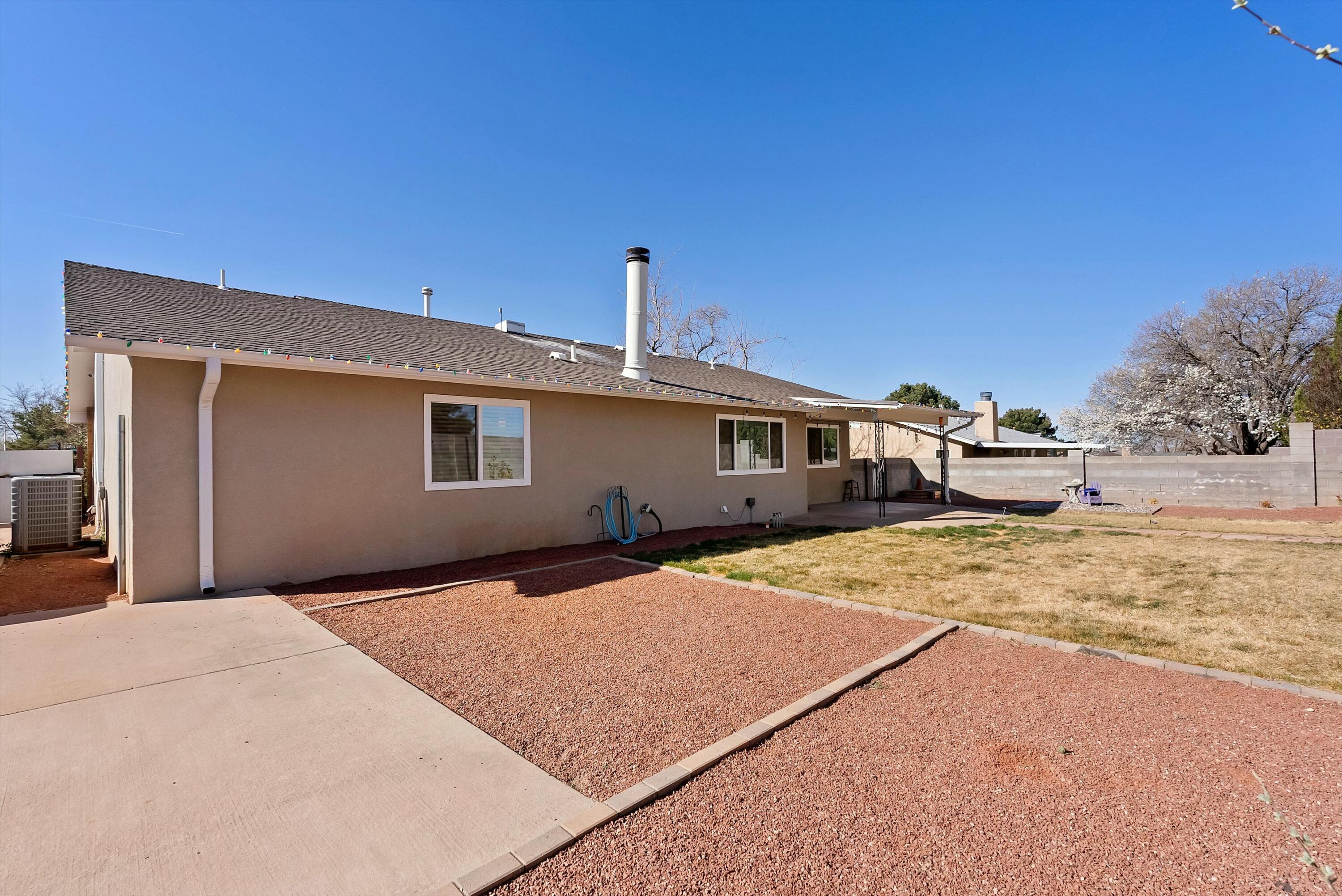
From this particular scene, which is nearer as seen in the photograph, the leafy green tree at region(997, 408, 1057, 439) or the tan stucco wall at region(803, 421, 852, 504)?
the tan stucco wall at region(803, 421, 852, 504)

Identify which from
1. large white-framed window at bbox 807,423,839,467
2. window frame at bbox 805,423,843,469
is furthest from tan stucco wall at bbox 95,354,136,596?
large white-framed window at bbox 807,423,839,467

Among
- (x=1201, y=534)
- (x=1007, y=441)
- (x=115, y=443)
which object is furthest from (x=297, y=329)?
(x=1007, y=441)

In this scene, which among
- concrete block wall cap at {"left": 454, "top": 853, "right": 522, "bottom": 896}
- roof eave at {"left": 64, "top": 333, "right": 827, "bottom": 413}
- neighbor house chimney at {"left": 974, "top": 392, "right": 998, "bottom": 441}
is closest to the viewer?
concrete block wall cap at {"left": 454, "top": 853, "right": 522, "bottom": 896}

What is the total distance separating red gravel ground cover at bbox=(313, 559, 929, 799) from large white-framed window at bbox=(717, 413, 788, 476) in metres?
5.67

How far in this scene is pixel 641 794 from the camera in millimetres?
2504

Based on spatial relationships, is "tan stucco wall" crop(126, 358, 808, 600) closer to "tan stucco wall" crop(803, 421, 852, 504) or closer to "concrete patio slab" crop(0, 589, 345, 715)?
"concrete patio slab" crop(0, 589, 345, 715)

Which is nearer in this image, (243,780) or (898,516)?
(243,780)

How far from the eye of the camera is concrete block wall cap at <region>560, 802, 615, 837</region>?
7.45ft

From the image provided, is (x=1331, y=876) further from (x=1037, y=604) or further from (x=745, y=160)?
(x=745, y=160)

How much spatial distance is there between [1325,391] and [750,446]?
20032 millimetres

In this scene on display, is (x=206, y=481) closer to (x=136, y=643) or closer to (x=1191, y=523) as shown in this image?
(x=136, y=643)

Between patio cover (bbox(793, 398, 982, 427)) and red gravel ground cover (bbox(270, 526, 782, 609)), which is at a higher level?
patio cover (bbox(793, 398, 982, 427))

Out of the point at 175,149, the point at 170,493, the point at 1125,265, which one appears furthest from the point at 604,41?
the point at 1125,265

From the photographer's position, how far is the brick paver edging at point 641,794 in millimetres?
2020
